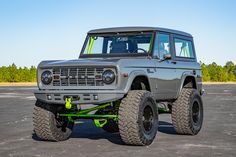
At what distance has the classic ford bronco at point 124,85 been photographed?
7.22 metres

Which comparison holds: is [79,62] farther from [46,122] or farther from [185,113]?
[185,113]

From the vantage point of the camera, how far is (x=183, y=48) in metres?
9.98

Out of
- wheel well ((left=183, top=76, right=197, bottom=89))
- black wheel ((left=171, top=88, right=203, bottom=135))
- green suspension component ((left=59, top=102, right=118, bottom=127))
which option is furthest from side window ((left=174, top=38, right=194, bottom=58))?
green suspension component ((left=59, top=102, right=118, bottom=127))

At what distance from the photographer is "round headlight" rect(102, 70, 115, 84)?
7.19 m

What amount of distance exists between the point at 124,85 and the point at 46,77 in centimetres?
155

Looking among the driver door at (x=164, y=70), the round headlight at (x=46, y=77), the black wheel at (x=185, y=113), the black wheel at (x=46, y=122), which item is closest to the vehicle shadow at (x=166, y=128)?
the black wheel at (x=185, y=113)

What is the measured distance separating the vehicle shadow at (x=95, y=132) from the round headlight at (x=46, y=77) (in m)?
1.41

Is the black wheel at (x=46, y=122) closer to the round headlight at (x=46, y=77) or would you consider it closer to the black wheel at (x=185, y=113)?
the round headlight at (x=46, y=77)

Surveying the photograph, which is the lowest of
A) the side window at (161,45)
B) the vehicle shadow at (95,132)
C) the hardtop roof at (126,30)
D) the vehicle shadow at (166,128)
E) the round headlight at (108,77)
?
the vehicle shadow at (166,128)

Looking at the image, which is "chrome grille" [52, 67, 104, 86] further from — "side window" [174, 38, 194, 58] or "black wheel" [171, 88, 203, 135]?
"side window" [174, 38, 194, 58]

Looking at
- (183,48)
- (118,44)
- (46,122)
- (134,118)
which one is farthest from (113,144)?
(183,48)

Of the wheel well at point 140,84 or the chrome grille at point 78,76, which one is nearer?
the chrome grille at point 78,76

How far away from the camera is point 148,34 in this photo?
8.70 m

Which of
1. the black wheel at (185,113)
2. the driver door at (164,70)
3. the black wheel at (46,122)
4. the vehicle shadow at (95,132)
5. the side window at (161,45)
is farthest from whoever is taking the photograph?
the black wheel at (185,113)
